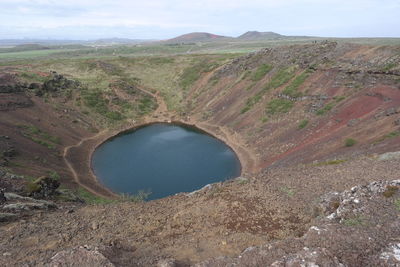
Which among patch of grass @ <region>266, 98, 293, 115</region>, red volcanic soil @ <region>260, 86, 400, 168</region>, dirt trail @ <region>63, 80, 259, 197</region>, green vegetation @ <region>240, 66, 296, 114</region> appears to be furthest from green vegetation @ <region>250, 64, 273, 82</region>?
red volcanic soil @ <region>260, 86, 400, 168</region>

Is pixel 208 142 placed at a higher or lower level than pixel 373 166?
lower

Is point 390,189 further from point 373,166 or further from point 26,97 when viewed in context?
point 26,97

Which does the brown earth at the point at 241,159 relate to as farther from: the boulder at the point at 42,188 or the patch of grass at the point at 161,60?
the patch of grass at the point at 161,60

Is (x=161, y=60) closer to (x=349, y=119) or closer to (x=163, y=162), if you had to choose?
(x=163, y=162)

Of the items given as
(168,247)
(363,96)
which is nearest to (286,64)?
(363,96)

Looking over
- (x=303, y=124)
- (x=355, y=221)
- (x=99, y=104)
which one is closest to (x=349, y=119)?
(x=303, y=124)
